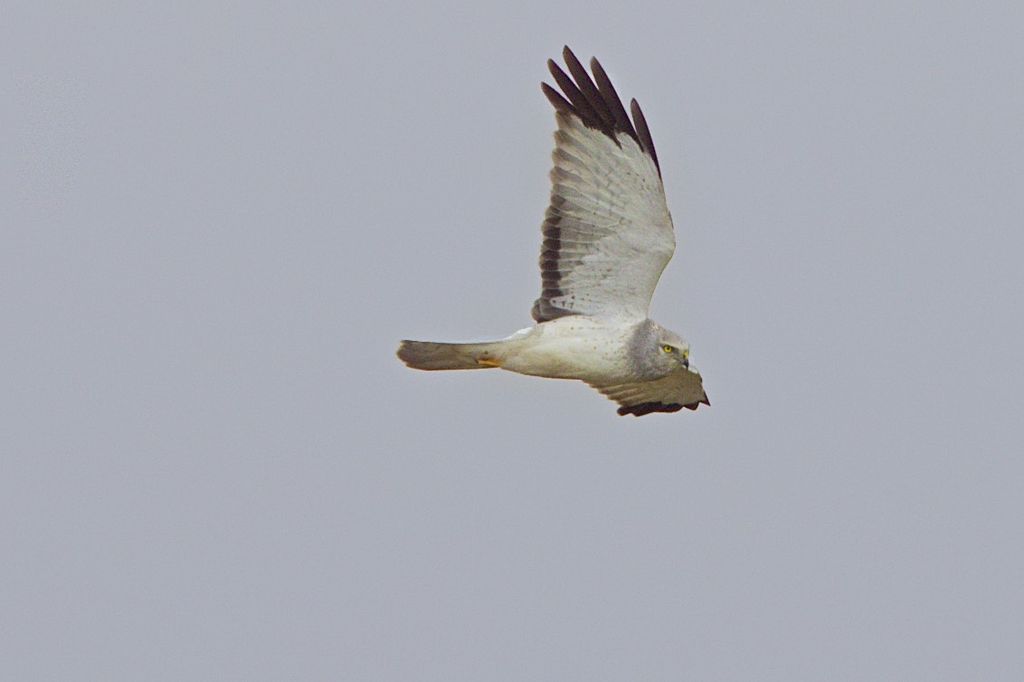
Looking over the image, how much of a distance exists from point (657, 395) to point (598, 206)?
6.76 feet

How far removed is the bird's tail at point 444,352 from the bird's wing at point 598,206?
0.40 m

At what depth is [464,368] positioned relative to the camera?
15664 millimetres

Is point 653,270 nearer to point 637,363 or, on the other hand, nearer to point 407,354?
point 637,363

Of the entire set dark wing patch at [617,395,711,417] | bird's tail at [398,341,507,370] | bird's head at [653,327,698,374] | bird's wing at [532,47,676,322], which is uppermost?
bird's wing at [532,47,676,322]

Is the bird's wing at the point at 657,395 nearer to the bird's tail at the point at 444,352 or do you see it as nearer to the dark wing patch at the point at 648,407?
the dark wing patch at the point at 648,407

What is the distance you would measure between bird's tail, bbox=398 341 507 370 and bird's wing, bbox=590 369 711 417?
4.23 ft

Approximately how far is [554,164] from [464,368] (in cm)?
148

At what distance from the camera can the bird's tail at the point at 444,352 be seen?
15.4 meters

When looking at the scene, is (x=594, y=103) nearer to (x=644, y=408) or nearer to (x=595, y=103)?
(x=595, y=103)

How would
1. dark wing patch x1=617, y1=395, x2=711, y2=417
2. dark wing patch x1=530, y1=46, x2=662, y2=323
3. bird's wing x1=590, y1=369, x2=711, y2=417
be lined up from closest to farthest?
dark wing patch x1=530, y1=46, x2=662, y2=323 → bird's wing x1=590, y1=369, x2=711, y2=417 → dark wing patch x1=617, y1=395, x2=711, y2=417

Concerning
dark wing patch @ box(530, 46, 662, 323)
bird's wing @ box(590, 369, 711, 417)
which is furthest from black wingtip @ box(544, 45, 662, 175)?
bird's wing @ box(590, 369, 711, 417)

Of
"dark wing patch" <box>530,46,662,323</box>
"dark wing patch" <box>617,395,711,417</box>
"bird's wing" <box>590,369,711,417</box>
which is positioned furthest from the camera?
"dark wing patch" <box>617,395,711,417</box>

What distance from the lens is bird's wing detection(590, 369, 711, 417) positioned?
54.5ft

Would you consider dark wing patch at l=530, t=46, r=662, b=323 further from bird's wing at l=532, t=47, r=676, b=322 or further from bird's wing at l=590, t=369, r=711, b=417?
bird's wing at l=590, t=369, r=711, b=417
